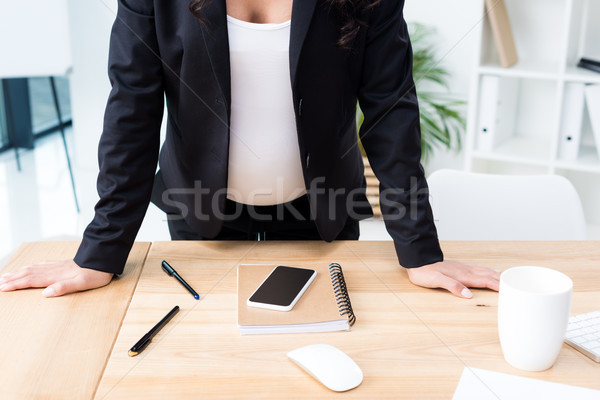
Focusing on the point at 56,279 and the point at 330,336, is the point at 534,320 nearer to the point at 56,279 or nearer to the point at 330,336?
the point at 330,336

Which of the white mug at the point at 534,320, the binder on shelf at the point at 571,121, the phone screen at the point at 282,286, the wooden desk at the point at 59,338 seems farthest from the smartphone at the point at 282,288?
the binder on shelf at the point at 571,121

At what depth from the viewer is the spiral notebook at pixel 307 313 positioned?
97cm

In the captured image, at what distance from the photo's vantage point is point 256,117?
1232mm

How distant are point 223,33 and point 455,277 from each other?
617 millimetres

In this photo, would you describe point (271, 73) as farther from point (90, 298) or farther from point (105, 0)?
point (105, 0)

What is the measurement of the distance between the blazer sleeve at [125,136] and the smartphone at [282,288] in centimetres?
28

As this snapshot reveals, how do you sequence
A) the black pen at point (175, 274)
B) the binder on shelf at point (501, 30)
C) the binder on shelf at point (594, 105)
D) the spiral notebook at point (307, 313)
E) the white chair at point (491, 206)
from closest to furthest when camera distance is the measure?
the spiral notebook at point (307, 313), the black pen at point (175, 274), the white chair at point (491, 206), the binder on shelf at point (594, 105), the binder on shelf at point (501, 30)

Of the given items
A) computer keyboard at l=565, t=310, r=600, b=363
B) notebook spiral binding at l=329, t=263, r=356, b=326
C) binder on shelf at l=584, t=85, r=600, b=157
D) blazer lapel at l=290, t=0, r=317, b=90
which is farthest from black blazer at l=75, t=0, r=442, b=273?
binder on shelf at l=584, t=85, r=600, b=157

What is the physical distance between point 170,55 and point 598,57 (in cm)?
213

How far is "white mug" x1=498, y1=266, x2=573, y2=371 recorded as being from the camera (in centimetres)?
84

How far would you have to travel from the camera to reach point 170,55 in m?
1.14

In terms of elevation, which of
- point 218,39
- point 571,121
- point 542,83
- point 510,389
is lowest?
point 510,389

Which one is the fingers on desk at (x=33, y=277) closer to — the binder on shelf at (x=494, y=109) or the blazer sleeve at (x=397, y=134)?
the blazer sleeve at (x=397, y=134)

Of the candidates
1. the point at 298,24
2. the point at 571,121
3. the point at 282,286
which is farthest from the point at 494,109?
the point at 282,286
